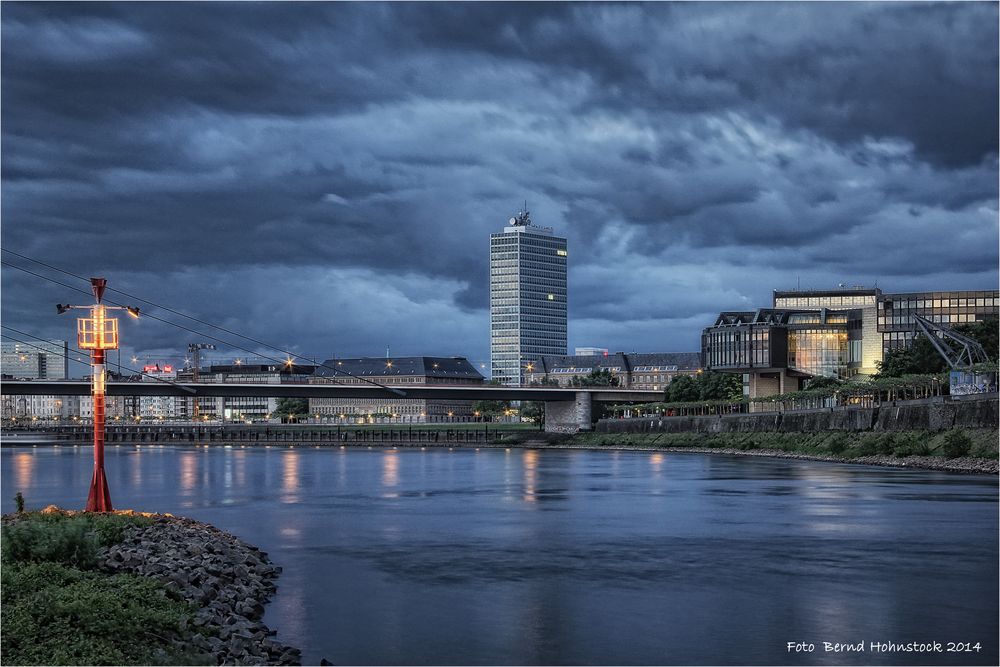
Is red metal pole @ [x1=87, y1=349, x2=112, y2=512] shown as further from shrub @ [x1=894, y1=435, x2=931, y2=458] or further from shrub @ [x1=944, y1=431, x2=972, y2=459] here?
shrub @ [x1=894, y1=435, x2=931, y2=458]

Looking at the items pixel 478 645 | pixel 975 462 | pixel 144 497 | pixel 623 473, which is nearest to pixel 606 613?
pixel 478 645

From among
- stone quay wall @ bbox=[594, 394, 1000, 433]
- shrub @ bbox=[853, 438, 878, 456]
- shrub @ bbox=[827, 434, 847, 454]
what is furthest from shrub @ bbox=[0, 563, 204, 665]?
shrub @ bbox=[827, 434, 847, 454]

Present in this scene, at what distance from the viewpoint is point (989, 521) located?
4791 centimetres

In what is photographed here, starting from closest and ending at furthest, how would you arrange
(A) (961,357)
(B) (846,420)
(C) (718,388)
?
(B) (846,420) → (A) (961,357) → (C) (718,388)

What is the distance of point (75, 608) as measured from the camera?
64.5 feet

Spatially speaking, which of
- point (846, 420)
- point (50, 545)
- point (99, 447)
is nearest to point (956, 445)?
point (846, 420)

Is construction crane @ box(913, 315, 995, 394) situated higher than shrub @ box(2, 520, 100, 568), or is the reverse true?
construction crane @ box(913, 315, 995, 394)

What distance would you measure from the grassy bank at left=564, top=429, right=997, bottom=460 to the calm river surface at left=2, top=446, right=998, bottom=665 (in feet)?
35.7

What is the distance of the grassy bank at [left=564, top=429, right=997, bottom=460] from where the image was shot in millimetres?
88750

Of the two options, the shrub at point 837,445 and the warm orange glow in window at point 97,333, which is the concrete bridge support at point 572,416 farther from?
the warm orange glow in window at point 97,333

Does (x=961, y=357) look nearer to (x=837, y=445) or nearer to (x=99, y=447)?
(x=837, y=445)

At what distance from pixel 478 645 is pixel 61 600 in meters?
9.17

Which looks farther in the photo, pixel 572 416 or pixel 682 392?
pixel 682 392

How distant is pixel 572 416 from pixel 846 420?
78.0 metres
